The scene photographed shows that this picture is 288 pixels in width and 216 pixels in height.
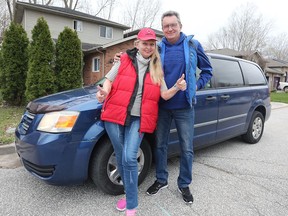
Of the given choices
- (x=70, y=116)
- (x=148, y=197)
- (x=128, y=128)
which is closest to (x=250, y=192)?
(x=148, y=197)

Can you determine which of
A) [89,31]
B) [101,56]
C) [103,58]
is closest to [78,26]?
[89,31]

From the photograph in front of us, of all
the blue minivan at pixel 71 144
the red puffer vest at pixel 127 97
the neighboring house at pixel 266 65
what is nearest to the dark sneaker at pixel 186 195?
the blue minivan at pixel 71 144

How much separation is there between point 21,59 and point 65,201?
707 cm

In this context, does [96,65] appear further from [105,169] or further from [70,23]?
[105,169]

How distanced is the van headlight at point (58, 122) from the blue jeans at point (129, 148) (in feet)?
1.28

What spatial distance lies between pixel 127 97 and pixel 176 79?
0.59 m

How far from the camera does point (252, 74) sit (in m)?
4.71

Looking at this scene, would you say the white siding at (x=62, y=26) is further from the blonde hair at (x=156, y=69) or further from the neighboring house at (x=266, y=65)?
the blonde hair at (x=156, y=69)

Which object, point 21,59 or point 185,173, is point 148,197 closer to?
point 185,173

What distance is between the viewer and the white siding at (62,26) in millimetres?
17812

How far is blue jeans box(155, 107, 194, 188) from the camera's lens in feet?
8.44

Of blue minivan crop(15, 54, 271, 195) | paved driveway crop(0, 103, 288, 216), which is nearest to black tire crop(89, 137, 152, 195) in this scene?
blue minivan crop(15, 54, 271, 195)

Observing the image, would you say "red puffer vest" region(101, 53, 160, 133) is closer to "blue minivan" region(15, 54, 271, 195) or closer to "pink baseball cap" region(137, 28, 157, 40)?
"pink baseball cap" region(137, 28, 157, 40)

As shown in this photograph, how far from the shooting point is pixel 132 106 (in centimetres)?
218
